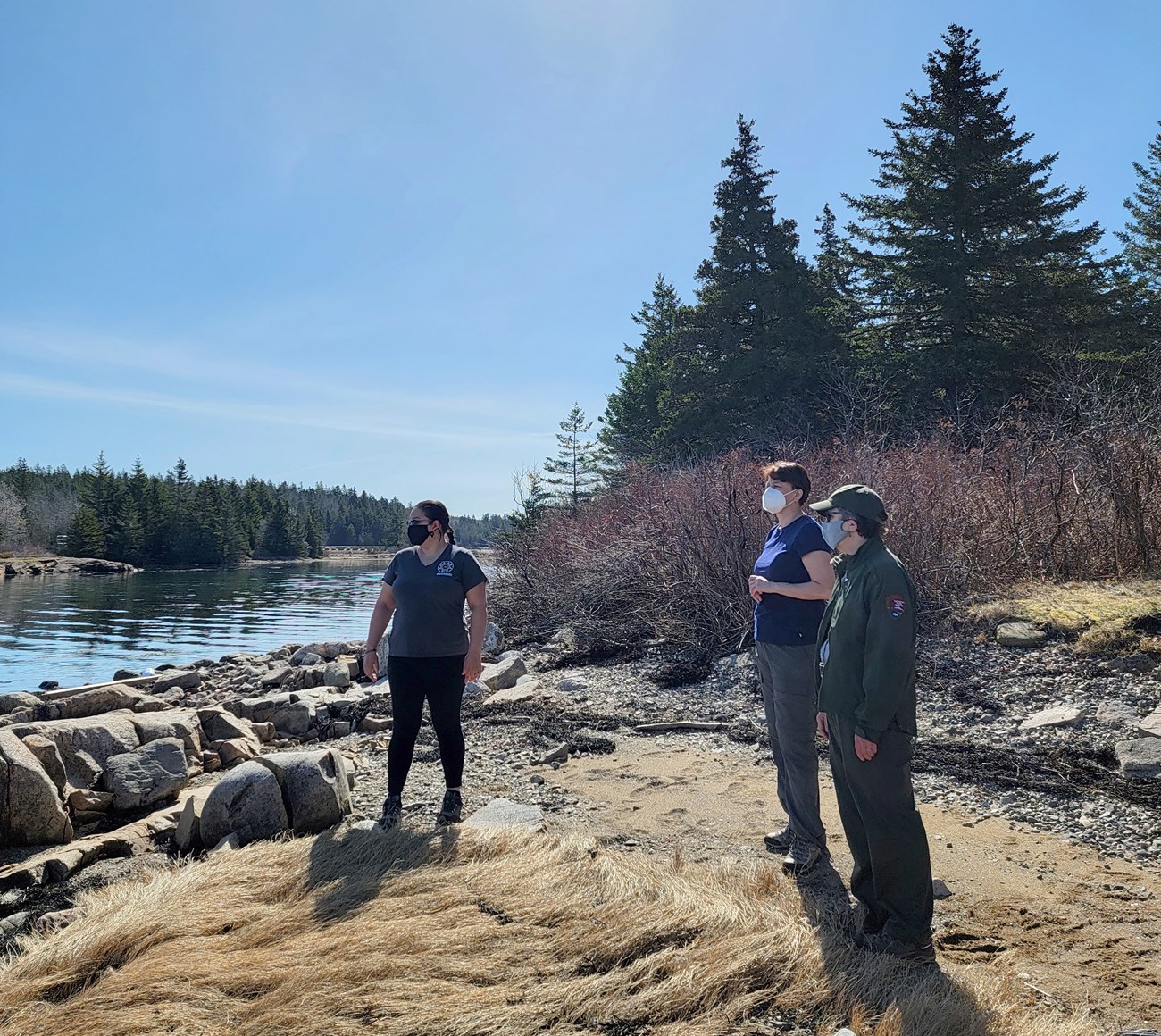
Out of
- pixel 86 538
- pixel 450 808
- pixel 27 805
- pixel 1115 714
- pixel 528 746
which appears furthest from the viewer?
pixel 86 538

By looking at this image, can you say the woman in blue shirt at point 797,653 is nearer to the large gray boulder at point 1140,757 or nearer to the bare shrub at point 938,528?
the large gray boulder at point 1140,757

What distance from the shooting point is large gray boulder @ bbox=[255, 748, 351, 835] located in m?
4.56

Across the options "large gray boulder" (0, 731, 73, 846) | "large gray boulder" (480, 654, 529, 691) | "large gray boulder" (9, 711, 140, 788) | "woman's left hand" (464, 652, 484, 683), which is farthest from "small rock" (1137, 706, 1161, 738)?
"large gray boulder" (9, 711, 140, 788)

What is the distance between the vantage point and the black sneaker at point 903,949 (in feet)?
9.27

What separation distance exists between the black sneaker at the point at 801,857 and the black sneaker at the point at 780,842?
0.37 m

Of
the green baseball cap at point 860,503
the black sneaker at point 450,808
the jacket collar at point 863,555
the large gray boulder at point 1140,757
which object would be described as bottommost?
the black sneaker at point 450,808

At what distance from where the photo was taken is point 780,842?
13.7 ft

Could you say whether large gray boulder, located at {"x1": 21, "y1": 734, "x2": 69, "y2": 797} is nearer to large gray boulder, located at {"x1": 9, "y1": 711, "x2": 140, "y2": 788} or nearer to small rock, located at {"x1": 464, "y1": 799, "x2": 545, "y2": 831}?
large gray boulder, located at {"x1": 9, "y1": 711, "x2": 140, "y2": 788}

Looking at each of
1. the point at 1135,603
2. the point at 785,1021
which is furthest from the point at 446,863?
the point at 1135,603

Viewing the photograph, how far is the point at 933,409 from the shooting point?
19938mm

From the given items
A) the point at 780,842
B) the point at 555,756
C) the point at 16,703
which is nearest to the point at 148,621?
the point at 16,703

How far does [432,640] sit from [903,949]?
264cm

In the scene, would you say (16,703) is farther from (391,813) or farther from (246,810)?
(391,813)

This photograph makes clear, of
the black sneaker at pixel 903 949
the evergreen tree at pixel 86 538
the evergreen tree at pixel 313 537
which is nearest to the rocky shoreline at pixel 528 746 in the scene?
the black sneaker at pixel 903 949
